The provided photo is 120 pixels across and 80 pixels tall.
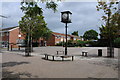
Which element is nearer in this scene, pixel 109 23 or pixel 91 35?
pixel 109 23

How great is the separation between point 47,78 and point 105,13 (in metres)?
9.89

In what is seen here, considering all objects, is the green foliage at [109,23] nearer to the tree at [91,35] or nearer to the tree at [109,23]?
the tree at [109,23]

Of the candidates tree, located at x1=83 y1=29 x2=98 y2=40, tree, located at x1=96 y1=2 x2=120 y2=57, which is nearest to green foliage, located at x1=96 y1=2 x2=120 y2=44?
tree, located at x1=96 y1=2 x2=120 y2=57

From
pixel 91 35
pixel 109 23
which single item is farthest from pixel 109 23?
pixel 91 35

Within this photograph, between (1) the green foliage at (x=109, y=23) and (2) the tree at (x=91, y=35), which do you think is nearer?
(1) the green foliage at (x=109, y=23)

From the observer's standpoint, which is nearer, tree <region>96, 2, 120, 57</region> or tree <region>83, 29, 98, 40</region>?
tree <region>96, 2, 120, 57</region>

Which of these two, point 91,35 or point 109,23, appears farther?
point 91,35

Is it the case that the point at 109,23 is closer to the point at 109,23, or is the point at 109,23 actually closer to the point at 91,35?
the point at 109,23

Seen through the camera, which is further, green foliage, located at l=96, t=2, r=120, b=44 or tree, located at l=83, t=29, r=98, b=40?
tree, located at l=83, t=29, r=98, b=40

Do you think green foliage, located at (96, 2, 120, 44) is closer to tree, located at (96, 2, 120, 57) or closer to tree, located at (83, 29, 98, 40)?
tree, located at (96, 2, 120, 57)

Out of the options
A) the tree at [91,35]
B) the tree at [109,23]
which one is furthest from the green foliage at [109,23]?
the tree at [91,35]

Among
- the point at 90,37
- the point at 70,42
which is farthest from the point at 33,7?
the point at 90,37

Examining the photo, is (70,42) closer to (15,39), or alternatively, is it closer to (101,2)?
(15,39)

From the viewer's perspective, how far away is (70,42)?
47.2 metres
